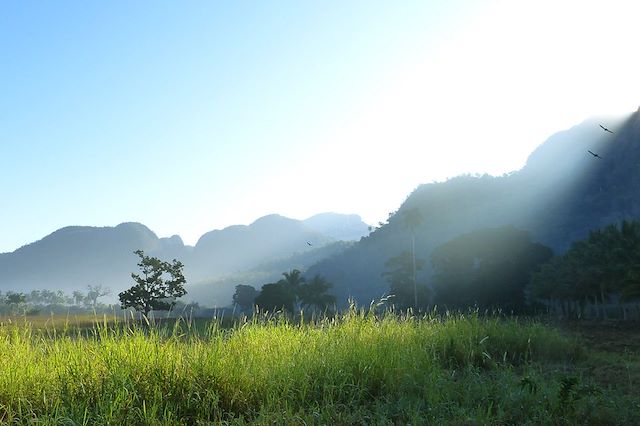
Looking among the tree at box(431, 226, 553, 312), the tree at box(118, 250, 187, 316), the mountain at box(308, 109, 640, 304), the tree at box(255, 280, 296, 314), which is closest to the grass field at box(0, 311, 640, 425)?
the tree at box(118, 250, 187, 316)

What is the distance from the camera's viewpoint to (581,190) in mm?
144625

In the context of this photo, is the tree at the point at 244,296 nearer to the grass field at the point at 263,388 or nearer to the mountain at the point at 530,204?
the mountain at the point at 530,204

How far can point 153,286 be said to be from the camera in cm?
5475

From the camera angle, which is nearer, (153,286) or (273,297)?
(153,286)

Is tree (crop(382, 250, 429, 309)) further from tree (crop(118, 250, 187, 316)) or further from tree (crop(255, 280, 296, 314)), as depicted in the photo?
tree (crop(118, 250, 187, 316))

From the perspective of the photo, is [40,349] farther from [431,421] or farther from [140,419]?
[431,421]

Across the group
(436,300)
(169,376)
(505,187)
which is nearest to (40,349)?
(169,376)

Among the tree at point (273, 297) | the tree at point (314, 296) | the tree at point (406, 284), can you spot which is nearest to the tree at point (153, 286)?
the tree at point (273, 297)

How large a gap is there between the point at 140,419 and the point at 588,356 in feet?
34.0

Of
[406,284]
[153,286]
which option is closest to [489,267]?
[406,284]

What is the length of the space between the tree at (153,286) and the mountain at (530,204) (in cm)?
8040

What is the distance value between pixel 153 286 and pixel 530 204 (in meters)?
133

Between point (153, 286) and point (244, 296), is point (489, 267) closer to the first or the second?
point (153, 286)

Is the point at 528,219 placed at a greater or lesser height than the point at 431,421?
greater
